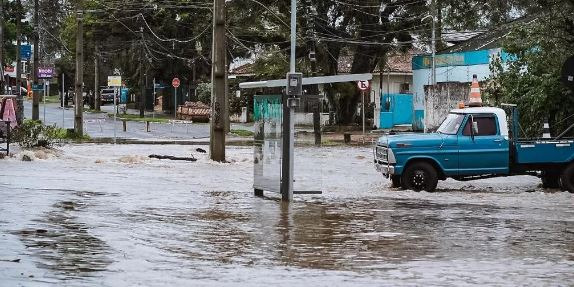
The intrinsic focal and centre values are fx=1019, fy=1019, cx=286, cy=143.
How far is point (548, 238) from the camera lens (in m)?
14.0

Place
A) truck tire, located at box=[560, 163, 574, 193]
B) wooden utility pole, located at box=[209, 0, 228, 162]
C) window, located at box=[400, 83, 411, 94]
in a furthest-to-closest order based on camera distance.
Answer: window, located at box=[400, 83, 411, 94] → wooden utility pole, located at box=[209, 0, 228, 162] → truck tire, located at box=[560, 163, 574, 193]

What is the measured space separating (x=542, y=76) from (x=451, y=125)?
7641 mm

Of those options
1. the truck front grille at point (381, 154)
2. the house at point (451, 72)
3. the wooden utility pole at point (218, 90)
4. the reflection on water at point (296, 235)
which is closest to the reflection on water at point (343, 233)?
the reflection on water at point (296, 235)

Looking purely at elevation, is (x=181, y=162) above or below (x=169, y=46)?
below

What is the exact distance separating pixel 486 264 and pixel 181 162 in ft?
65.6

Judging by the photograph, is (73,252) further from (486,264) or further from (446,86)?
(446,86)

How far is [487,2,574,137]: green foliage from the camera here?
82.0ft

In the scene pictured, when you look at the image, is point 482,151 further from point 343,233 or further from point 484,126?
point 343,233

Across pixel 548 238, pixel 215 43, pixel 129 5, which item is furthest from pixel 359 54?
pixel 548 238

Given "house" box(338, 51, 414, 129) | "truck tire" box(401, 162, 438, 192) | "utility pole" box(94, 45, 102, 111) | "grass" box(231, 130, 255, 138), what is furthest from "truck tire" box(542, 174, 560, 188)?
"utility pole" box(94, 45, 102, 111)

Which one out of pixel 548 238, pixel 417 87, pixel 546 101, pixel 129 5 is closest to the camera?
pixel 548 238

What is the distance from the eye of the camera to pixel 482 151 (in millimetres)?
22203

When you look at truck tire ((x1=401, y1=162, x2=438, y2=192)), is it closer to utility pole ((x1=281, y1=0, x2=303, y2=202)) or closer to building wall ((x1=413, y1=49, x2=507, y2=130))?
utility pole ((x1=281, y1=0, x2=303, y2=202))

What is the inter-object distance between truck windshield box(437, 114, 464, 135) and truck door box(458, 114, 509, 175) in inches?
8.4
